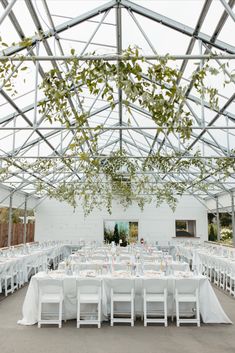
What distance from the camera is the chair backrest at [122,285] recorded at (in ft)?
20.4

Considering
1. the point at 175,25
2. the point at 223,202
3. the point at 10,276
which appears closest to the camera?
the point at 175,25

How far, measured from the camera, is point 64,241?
61.9 ft

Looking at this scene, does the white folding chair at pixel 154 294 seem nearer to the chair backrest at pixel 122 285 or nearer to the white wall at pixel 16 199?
the chair backrest at pixel 122 285

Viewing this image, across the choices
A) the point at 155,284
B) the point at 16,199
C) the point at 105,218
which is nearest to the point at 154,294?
the point at 155,284

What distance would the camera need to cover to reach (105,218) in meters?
19.5

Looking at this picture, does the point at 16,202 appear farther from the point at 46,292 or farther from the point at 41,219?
the point at 46,292

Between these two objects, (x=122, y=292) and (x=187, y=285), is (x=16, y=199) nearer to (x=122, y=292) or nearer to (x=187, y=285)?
(x=122, y=292)

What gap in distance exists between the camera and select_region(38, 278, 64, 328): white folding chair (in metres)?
5.86

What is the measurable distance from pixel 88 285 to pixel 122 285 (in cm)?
61

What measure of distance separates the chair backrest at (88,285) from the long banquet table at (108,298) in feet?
0.44

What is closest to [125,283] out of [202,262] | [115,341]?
[115,341]

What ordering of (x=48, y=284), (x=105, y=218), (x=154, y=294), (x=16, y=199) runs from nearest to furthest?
1. (x=48, y=284)
2. (x=154, y=294)
3. (x=16, y=199)
4. (x=105, y=218)

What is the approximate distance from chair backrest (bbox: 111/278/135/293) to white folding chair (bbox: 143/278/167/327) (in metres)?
0.25

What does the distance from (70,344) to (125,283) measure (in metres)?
1.58
